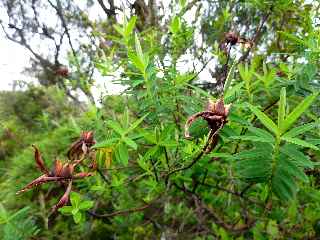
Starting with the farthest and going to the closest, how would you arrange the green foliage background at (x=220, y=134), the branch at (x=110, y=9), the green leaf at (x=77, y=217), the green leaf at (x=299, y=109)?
the branch at (x=110, y=9) → the green leaf at (x=77, y=217) → the green foliage background at (x=220, y=134) → the green leaf at (x=299, y=109)

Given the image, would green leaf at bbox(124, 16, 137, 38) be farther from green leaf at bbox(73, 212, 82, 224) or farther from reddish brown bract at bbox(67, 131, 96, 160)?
green leaf at bbox(73, 212, 82, 224)

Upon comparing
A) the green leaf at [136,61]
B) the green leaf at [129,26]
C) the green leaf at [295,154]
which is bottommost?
the green leaf at [295,154]

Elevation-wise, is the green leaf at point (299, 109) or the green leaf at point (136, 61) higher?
the green leaf at point (136, 61)

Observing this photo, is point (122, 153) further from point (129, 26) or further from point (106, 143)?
point (129, 26)

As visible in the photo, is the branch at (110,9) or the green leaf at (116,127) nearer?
the green leaf at (116,127)

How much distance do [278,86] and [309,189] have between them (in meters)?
0.54

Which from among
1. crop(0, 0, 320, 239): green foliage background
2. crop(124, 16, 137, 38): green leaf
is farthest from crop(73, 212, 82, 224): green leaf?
crop(124, 16, 137, 38): green leaf

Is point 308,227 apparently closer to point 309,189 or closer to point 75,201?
point 309,189

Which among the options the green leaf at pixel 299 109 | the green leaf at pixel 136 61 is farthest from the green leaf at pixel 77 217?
the green leaf at pixel 299 109

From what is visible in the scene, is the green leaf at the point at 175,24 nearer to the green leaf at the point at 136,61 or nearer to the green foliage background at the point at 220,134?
the green foliage background at the point at 220,134

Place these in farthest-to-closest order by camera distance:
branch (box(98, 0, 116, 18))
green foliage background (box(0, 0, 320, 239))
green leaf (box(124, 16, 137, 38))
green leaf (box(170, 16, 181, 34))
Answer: branch (box(98, 0, 116, 18)) → green leaf (box(170, 16, 181, 34)) → green leaf (box(124, 16, 137, 38)) → green foliage background (box(0, 0, 320, 239))

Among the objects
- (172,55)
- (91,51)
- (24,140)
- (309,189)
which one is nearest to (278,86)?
(309,189)

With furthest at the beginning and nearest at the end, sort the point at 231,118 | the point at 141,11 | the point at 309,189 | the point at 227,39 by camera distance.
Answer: the point at 141,11 → the point at 309,189 → the point at 227,39 → the point at 231,118

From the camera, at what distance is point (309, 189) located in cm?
165
